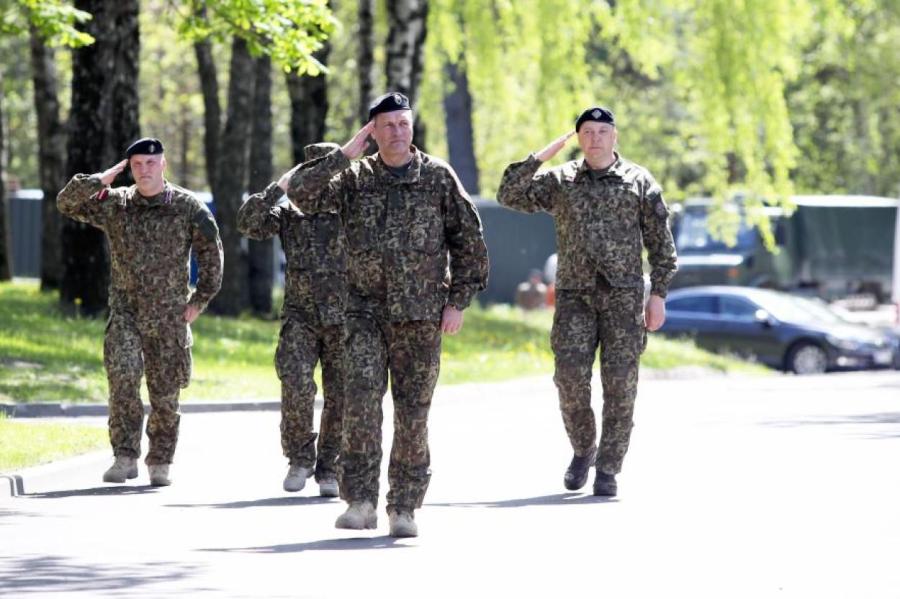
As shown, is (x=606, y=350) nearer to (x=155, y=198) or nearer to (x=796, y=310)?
(x=155, y=198)

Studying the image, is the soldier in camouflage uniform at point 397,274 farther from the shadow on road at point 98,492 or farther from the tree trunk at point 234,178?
the tree trunk at point 234,178

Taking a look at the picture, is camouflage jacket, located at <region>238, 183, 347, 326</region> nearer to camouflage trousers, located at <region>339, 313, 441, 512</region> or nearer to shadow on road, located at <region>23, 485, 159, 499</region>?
shadow on road, located at <region>23, 485, 159, 499</region>

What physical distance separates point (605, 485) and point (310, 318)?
6.14 ft

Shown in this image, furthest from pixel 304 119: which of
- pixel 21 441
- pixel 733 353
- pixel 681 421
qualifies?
pixel 21 441

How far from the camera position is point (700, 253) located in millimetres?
44938

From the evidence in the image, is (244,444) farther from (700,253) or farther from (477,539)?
(700,253)

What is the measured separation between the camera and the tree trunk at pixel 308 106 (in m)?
29.6

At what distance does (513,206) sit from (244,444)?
4.77 meters

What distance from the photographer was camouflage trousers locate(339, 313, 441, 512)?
10.0 meters

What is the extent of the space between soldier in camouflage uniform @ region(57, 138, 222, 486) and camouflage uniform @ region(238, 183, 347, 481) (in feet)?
1.74

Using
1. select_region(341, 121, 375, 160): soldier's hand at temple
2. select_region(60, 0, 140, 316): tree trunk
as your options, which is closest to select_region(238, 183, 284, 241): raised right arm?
select_region(341, 121, 375, 160): soldier's hand at temple

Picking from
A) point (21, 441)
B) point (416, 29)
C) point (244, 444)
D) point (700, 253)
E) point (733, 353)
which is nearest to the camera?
point (21, 441)

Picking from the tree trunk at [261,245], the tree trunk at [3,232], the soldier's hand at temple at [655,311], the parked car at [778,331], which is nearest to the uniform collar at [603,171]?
the soldier's hand at temple at [655,311]

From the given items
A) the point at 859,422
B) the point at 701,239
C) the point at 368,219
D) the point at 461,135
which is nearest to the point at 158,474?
the point at 368,219
